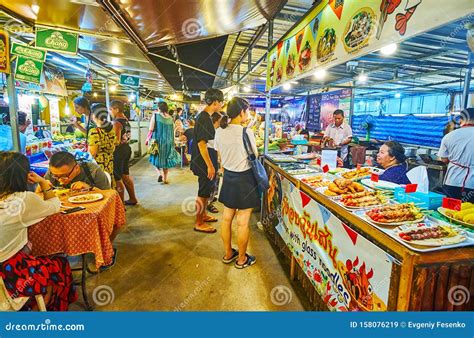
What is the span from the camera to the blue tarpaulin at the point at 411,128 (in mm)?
8766

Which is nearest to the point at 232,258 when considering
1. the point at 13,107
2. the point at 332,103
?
the point at 13,107

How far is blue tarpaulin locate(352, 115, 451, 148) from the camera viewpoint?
28.8 ft

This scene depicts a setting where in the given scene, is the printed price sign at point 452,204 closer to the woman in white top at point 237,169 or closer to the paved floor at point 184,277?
the paved floor at point 184,277

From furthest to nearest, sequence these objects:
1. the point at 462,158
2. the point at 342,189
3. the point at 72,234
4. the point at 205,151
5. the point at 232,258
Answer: the point at 205,151 → the point at 462,158 → the point at 232,258 → the point at 342,189 → the point at 72,234

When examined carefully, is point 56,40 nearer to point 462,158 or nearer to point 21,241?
point 21,241

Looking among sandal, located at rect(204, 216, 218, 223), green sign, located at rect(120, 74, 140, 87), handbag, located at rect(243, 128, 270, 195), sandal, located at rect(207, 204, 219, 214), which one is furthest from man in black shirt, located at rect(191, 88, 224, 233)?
green sign, located at rect(120, 74, 140, 87)

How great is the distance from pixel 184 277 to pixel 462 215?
107 inches

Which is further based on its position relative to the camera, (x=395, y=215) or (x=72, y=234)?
(x=72, y=234)

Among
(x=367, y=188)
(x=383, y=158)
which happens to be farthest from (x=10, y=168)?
(x=383, y=158)

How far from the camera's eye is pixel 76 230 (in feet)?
7.65

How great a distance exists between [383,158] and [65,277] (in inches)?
138

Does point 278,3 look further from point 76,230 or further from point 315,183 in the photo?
point 76,230

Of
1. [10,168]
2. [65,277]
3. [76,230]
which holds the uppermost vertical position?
[10,168]

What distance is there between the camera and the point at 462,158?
3.60 metres
